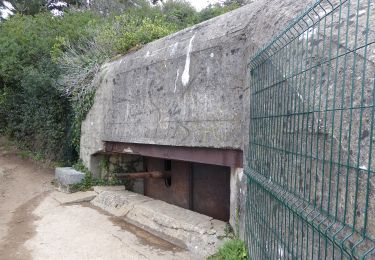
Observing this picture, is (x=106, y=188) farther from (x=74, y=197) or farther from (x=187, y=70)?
(x=187, y=70)

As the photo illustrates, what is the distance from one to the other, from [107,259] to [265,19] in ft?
10.6

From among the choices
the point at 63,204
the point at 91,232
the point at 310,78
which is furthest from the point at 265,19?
the point at 63,204

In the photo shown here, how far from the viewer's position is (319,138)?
201cm

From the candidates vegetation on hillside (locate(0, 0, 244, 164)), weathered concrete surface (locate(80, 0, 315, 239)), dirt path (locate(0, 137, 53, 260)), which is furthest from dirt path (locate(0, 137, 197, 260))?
vegetation on hillside (locate(0, 0, 244, 164))

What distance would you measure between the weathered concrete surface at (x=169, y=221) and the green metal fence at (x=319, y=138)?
1.43 metres

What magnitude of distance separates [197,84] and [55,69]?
19.3 feet

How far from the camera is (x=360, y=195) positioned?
163cm

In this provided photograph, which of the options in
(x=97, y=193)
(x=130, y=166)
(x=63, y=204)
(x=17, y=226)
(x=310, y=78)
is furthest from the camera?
(x=130, y=166)

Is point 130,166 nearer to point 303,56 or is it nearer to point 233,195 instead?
point 233,195

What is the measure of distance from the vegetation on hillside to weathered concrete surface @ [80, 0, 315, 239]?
4.48ft

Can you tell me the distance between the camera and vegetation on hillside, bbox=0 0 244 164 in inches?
330

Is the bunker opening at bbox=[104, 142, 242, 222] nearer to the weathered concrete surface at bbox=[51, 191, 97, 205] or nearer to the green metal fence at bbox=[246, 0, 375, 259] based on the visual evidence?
the weathered concrete surface at bbox=[51, 191, 97, 205]

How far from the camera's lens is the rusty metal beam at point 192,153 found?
4.24 metres

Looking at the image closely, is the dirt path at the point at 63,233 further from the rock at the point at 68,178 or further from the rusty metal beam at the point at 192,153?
the rusty metal beam at the point at 192,153
